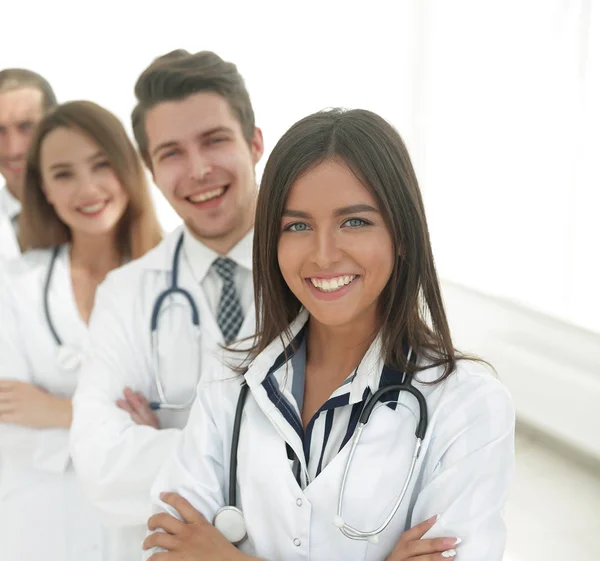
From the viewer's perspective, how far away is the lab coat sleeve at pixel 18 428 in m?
2.01

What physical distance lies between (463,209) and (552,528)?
119 cm

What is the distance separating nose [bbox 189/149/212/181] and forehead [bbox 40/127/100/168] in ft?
1.41

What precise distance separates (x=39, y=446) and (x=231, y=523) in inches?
36.0

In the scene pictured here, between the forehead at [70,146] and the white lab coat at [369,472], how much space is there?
3.31ft

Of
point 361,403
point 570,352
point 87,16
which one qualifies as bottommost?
point 570,352

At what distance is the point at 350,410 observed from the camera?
→ 1254 mm

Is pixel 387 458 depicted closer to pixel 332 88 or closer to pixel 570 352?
pixel 570 352

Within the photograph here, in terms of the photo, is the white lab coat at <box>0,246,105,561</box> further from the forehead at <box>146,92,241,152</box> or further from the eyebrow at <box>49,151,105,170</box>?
the forehead at <box>146,92,241,152</box>

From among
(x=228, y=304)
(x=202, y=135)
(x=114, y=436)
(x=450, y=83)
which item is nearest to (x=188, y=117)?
(x=202, y=135)

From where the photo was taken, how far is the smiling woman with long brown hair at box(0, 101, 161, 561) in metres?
2.00

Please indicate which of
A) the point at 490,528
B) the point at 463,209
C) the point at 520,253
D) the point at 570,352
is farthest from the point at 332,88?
the point at 490,528

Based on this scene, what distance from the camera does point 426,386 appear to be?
1.22 metres

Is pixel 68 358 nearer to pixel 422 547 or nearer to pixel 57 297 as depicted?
pixel 57 297

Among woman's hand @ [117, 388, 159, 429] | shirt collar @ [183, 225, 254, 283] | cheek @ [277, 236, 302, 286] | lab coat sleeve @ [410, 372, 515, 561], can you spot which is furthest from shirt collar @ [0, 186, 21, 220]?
lab coat sleeve @ [410, 372, 515, 561]
